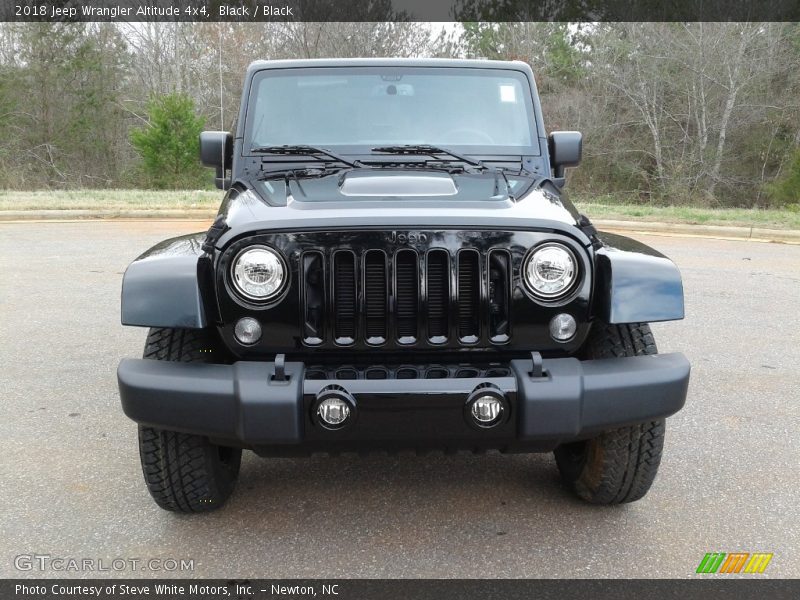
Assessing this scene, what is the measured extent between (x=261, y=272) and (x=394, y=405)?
1.98 feet

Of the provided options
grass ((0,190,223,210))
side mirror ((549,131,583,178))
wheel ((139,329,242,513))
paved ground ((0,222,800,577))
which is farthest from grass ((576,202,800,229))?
wheel ((139,329,242,513))

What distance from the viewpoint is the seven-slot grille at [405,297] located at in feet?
7.84

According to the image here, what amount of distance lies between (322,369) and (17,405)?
7.88 ft

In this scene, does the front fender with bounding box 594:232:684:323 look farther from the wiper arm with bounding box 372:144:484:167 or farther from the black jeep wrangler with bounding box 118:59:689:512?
the wiper arm with bounding box 372:144:484:167

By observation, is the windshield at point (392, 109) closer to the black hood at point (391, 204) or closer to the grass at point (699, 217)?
the black hood at point (391, 204)

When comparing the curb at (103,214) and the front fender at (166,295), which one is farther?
the curb at (103,214)

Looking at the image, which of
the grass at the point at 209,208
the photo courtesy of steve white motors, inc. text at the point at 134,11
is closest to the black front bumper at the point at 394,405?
the grass at the point at 209,208

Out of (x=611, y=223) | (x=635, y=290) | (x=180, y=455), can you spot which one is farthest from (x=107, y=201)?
(x=635, y=290)

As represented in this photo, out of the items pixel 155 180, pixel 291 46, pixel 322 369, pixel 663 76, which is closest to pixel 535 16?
pixel 663 76

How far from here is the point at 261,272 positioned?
2.38 metres

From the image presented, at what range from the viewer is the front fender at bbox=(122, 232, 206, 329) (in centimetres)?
236

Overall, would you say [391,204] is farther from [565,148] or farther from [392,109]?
[565,148]

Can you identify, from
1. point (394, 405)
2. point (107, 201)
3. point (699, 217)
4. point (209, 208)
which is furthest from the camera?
point (107, 201)

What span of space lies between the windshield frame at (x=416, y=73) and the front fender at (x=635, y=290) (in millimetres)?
1166
